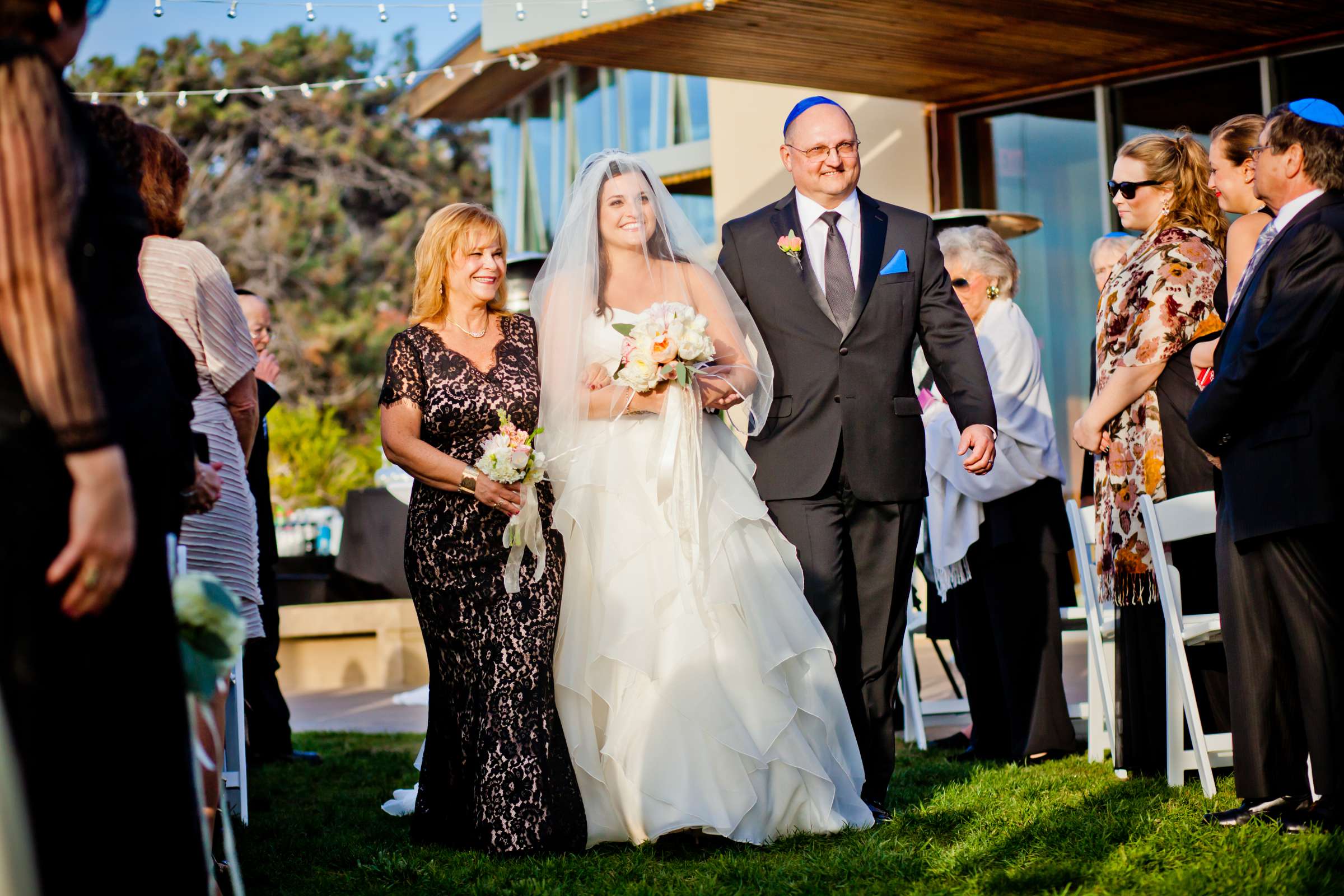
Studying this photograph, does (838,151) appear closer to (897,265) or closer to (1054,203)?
(897,265)

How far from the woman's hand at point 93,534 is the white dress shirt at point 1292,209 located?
3.38 metres

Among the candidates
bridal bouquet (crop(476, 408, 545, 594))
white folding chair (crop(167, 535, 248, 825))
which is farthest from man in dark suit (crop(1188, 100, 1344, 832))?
white folding chair (crop(167, 535, 248, 825))

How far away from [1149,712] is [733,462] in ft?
6.56

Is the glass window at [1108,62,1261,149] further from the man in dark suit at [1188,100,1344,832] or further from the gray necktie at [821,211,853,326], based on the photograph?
the man in dark suit at [1188,100,1344,832]

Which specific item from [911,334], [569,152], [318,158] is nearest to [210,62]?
[318,158]

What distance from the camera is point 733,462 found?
15.8 feet

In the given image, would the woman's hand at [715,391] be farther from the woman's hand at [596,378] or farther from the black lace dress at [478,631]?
the black lace dress at [478,631]

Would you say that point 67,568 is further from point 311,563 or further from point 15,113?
point 311,563

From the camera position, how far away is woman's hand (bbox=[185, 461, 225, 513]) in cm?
338

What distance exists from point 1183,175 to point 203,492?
12.8ft

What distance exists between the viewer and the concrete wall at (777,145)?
10961 mm

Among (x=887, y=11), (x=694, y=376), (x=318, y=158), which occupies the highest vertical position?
(x=318, y=158)

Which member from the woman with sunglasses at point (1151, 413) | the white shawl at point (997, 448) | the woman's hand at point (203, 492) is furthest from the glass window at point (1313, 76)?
the woman's hand at point (203, 492)

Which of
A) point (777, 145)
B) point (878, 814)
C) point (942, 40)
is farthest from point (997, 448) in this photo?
point (777, 145)
